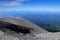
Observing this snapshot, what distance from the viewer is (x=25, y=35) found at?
2697 mm

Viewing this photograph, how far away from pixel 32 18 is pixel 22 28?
2321mm

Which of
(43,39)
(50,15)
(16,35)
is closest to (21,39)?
(16,35)

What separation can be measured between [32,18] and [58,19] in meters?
1.16

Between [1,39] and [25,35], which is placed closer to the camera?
[1,39]

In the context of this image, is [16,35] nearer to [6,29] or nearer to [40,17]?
[6,29]

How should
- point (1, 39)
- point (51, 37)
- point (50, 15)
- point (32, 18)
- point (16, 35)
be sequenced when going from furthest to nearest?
point (50, 15) → point (32, 18) → point (51, 37) → point (16, 35) → point (1, 39)

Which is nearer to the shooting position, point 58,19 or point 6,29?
point 6,29

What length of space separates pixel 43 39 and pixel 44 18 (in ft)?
9.33

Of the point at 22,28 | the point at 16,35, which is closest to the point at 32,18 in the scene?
the point at 22,28

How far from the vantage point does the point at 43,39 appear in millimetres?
2723

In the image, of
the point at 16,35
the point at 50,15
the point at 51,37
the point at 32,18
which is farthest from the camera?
the point at 50,15

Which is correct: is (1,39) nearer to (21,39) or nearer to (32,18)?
(21,39)

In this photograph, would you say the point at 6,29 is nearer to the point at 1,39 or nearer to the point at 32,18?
the point at 1,39

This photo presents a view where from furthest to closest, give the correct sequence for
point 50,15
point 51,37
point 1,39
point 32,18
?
point 50,15
point 32,18
point 51,37
point 1,39
